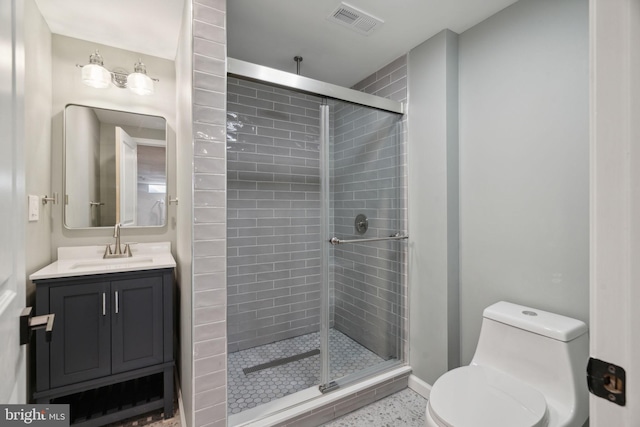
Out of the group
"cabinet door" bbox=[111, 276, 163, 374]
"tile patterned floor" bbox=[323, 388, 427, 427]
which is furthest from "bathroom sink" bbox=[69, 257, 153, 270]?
"tile patterned floor" bbox=[323, 388, 427, 427]

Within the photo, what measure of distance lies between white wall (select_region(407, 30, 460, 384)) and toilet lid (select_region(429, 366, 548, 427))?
0.50m

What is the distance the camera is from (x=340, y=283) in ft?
6.79

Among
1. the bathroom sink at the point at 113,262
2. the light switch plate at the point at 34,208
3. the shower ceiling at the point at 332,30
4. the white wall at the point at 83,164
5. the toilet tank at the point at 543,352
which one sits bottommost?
the toilet tank at the point at 543,352

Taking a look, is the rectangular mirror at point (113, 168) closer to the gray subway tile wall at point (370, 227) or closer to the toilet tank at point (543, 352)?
the gray subway tile wall at point (370, 227)

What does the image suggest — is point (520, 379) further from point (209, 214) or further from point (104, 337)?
point (104, 337)

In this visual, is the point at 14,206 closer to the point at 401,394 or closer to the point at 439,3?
the point at 439,3

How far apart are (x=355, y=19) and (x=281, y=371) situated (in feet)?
8.21

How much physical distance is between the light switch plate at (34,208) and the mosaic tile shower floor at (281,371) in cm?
159

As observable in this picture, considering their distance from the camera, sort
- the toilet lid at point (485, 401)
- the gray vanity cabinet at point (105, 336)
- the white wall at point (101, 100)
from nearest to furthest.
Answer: the toilet lid at point (485, 401)
the gray vanity cabinet at point (105, 336)
the white wall at point (101, 100)

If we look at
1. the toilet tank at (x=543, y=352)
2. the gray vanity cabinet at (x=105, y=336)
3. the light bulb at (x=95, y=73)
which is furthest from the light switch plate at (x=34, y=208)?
the toilet tank at (x=543, y=352)

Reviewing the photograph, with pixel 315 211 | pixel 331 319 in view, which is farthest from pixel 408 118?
pixel 331 319

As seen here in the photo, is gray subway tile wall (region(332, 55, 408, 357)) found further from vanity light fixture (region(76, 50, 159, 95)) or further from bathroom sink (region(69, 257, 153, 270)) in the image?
vanity light fixture (region(76, 50, 159, 95))

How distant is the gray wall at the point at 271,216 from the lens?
2.44 meters

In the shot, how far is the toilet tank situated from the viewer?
1.25 meters
